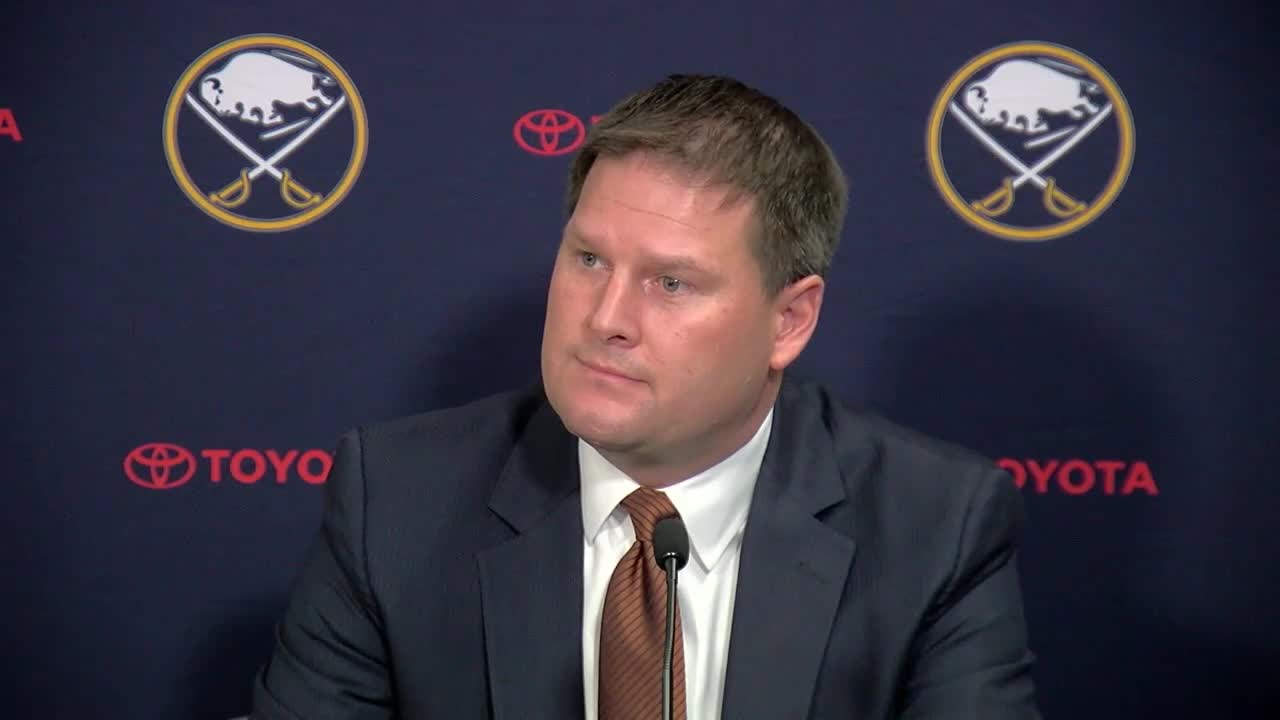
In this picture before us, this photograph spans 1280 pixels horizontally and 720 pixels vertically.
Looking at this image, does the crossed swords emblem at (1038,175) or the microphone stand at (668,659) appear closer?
the microphone stand at (668,659)

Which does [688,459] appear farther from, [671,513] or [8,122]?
[8,122]

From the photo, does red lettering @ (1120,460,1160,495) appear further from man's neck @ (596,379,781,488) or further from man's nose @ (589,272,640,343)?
man's nose @ (589,272,640,343)

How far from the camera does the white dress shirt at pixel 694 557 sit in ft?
5.41

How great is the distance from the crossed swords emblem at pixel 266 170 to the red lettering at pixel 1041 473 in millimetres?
1305

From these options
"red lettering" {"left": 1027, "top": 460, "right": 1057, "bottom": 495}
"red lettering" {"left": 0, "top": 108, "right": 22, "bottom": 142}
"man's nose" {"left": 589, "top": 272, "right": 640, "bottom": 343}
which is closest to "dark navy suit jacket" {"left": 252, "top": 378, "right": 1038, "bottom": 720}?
"man's nose" {"left": 589, "top": 272, "right": 640, "bottom": 343}

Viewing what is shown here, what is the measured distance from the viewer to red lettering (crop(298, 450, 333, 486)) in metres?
2.18

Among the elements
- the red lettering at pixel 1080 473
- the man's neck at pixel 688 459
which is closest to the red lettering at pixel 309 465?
the man's neck at pixel 688 459

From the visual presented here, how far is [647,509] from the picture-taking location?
163 cm

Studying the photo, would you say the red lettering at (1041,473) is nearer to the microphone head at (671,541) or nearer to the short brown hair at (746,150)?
the short brown hair at (746,150)

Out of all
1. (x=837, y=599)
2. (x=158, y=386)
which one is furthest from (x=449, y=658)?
(x=158, y=386)

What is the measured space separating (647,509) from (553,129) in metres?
0.77

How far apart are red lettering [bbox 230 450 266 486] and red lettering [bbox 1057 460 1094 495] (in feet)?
4.54

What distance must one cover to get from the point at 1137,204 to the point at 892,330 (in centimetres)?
46

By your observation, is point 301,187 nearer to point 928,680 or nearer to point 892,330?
point 892,330
